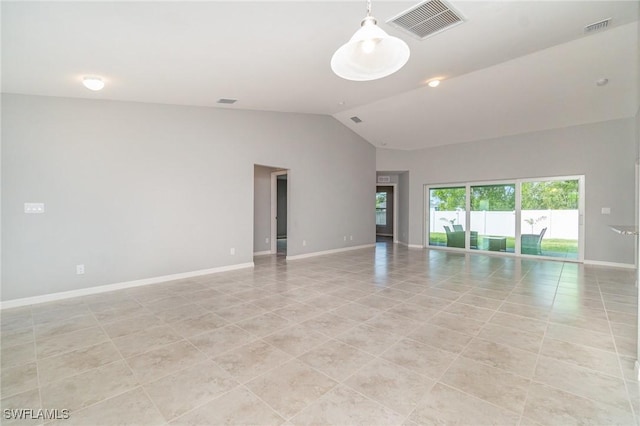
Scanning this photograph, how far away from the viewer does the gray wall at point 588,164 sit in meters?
5.85

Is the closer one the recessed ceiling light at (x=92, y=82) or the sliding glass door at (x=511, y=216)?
the recessed ceiling light at (x=92, y=82)

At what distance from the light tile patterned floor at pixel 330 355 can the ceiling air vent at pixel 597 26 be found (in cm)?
355

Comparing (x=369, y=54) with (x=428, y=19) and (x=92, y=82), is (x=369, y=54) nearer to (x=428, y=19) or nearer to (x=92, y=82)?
(x=428, y=19)

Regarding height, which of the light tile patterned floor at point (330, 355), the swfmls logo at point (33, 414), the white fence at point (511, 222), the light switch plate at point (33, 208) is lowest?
the swfmls logo at point (33, 414)

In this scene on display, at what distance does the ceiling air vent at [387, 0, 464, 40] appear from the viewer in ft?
9.39

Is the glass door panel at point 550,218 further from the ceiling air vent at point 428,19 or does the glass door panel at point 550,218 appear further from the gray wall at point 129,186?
the gray wall at point 129,186

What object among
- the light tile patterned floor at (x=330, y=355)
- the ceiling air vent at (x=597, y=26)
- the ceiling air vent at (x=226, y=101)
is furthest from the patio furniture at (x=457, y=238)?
the ceiling air vent at (x=226, y=101)

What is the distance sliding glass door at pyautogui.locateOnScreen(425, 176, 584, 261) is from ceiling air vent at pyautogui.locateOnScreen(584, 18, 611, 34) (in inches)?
154

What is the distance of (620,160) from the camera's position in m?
5.90

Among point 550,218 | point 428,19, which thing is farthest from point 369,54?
point 550,218

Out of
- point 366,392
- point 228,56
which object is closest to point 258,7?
point 228,56

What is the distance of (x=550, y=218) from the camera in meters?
6.80

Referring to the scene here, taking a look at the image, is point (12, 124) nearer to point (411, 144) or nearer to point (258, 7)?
point (258, 7)

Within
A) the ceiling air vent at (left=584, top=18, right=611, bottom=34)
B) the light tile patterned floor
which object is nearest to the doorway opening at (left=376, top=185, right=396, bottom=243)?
the light tile patterned floor
